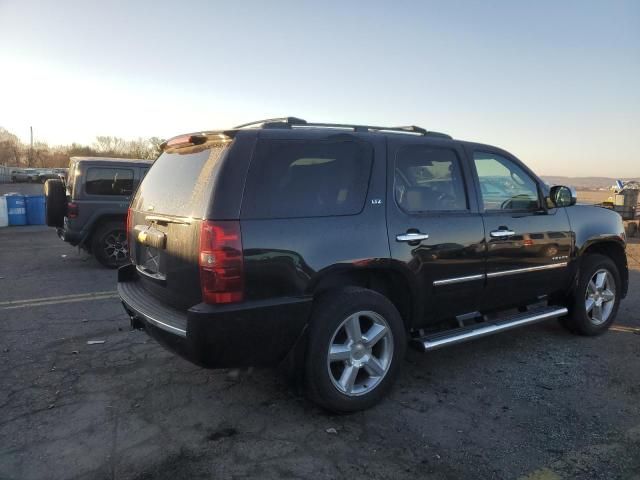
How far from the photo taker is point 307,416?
338 cm

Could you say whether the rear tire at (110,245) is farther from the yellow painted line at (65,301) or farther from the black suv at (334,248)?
the black suv at (334,248)

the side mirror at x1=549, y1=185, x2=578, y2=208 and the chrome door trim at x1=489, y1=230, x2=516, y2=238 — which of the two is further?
the side mirror at x1=549, y1=185, x2=578, y2=208

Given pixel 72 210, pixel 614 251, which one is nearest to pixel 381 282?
pixel 614 251

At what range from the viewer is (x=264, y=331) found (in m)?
3.00

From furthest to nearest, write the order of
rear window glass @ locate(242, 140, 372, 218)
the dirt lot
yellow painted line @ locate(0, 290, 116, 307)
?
yellow painted line @ locate(0, 290, 116, 307), rear window glass @ locate(242, 140, 372, 218), the dirt lot

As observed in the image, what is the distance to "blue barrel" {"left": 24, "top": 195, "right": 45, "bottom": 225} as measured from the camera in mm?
16016

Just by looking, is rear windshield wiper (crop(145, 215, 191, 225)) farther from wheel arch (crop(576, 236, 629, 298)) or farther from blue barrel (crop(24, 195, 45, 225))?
blue barrel (crop(24, 195, 45, 225))

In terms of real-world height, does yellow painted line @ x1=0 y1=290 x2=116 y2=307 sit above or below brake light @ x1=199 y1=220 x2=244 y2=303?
below

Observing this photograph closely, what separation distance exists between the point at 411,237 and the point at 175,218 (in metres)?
1.66

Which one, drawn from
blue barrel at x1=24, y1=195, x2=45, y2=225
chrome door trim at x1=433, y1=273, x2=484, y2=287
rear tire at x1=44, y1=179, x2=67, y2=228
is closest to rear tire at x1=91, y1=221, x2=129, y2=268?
rear tire at x1=44, y1=179, x2=67, y2=228

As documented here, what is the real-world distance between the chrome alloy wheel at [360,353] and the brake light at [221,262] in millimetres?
783

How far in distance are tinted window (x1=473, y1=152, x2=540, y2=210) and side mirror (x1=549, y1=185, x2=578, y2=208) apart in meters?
0.16

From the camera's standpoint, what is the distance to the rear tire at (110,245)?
8773 millimetres

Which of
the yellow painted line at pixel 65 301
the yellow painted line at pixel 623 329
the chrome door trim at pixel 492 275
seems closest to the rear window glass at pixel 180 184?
the chrome door trim at pixel 492 275
